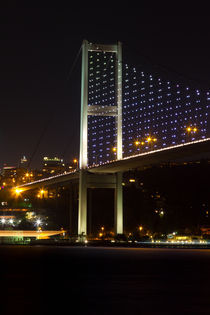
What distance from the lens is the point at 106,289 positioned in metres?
13.1

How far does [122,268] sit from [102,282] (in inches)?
180

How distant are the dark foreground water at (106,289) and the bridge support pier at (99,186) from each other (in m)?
18.9

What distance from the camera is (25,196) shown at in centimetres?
8900

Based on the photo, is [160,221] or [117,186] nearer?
[117,186]

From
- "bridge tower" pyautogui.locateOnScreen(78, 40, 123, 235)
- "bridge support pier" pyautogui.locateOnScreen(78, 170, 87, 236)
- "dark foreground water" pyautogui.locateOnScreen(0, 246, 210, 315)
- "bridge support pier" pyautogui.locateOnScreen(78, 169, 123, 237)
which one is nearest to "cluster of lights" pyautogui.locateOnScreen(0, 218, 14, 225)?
"bridge support pier" pyautogui.locateOnScreen(78, 169, 123, 237)

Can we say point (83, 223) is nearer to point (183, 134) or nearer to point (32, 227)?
point (183, 134)

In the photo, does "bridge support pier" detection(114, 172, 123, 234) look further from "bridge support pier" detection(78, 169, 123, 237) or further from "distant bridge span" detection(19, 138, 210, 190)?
"distant bridge span" detection(19, 138, 210, 190)

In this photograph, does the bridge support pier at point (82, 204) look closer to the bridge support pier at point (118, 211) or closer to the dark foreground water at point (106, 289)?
the bridge support pier at point (118, 211)

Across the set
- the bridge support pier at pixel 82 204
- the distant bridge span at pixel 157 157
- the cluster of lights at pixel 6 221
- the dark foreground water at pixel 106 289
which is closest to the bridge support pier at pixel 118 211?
the distant bridge span at pixel 157 157

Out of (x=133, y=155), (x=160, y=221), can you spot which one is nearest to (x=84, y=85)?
(x=133, y=155)

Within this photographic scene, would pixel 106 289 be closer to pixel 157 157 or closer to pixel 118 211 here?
pixel 157 157

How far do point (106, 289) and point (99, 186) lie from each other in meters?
28.2

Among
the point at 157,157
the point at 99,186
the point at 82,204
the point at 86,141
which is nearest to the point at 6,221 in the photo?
the point at 99,186

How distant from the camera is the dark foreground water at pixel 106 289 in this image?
9883 mm
